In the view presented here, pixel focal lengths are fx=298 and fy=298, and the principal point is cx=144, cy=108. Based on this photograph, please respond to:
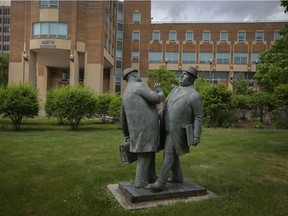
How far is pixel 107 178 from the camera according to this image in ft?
22.0

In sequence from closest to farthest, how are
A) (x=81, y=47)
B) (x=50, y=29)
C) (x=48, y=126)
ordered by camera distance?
(x=48, y=126)
(x=50, y=29)
(x=81, y=47)

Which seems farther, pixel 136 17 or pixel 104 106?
pixel 136 17

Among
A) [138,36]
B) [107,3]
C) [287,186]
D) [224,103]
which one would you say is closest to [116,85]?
[138,36]

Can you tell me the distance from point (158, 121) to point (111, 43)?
3833 centimetres

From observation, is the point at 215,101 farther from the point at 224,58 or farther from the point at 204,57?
the point at 224,58

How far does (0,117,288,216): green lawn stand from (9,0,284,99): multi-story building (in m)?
23.9

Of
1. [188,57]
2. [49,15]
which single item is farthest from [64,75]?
[188,57]

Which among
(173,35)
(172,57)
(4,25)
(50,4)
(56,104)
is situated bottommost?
(56,104)

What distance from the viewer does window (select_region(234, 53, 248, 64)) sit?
159 feet

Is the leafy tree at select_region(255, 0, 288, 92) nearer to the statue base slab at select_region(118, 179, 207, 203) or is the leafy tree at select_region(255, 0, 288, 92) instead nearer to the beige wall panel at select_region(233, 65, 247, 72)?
the statue base slab at select_region(118, 179, 207, 203)

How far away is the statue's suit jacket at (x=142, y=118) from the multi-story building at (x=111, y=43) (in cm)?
2935

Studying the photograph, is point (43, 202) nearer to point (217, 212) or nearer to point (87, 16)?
point (217, 212)

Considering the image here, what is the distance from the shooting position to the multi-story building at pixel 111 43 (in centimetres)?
3294

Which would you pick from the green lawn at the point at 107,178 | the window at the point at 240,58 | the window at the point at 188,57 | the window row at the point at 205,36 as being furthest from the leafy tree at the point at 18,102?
the window at the point at 240,58
